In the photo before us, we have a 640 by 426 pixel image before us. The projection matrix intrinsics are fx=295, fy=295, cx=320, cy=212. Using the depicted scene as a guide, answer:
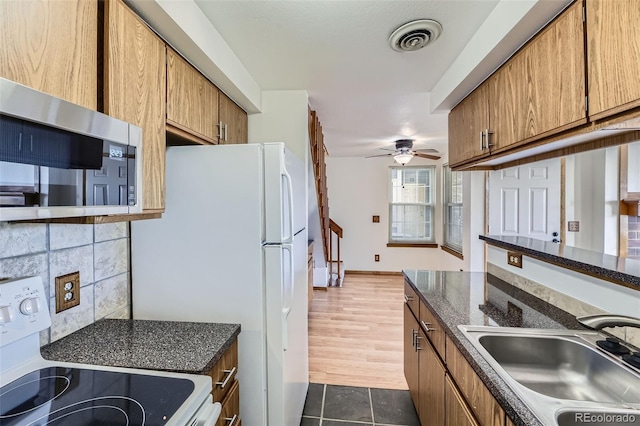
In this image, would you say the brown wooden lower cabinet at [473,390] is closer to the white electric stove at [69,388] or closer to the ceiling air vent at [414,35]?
the white electric stove at [69,388]

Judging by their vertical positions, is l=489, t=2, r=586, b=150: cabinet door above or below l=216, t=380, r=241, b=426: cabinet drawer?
above

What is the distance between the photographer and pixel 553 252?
1.60 meters

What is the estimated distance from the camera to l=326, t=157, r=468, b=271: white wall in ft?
19.1

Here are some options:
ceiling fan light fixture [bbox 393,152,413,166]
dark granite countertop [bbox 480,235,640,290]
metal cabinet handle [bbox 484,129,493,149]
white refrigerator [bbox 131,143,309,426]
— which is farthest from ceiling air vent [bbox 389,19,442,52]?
ceiling fan light fixture [bbox 393,152,413,166]

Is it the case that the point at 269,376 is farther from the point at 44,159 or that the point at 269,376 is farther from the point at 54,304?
the point at 44,159

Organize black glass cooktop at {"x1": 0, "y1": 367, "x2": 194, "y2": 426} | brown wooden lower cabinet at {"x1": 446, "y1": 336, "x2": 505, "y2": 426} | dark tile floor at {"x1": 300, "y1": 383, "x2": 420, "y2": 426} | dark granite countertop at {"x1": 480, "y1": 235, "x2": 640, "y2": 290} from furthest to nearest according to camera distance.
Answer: dark tile floor at {"x1": 300, "y1": 383, "x2": 420, "y2": 426}
dark granite countertop at {"x1": 480, "y1": 235, "x2": 640, "y2": 290}
brown wooden lower cabinet at {"x1": 446, "y1": 336, "x2": 505, "y2": 426}
black glass cooktop at {"x1": 0, "y1": 367, "x2": 194, "y2": 426}

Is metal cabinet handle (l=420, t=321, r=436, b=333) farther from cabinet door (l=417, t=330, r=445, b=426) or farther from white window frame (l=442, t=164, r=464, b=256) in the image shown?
white window frame (l=442, t=164, r=464, b=256)

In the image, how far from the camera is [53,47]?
0.87 m

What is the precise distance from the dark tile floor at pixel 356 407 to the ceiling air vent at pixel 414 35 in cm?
238

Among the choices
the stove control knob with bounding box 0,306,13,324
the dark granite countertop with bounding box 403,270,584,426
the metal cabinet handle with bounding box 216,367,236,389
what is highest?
the stove control knob with bounding box 0,306,13,324

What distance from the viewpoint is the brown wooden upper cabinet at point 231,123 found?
6.53 feet

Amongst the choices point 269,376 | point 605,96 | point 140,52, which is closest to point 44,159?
point 140,52

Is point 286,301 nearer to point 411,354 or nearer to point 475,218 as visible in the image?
point 411,354

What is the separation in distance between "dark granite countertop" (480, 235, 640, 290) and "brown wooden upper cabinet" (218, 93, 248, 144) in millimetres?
2020
